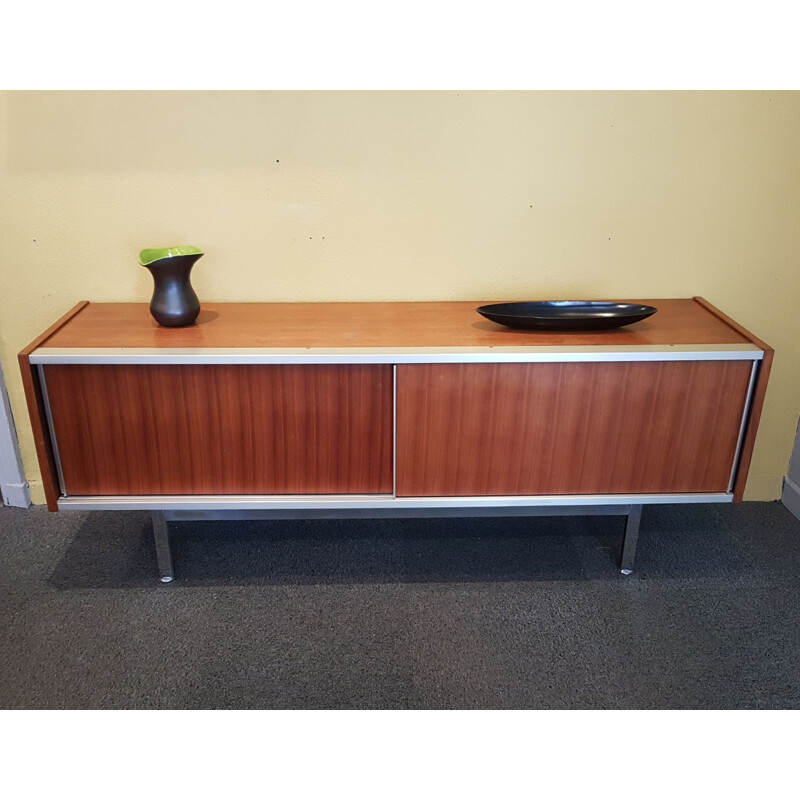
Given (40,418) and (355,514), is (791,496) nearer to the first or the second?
(355,514)

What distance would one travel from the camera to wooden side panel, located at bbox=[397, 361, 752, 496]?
67.1 inches

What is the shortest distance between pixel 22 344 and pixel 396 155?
1.24 m

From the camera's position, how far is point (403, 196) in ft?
6.54

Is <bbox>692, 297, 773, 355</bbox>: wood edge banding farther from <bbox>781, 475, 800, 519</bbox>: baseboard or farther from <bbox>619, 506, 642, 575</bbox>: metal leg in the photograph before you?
<bbox>781, 475, 800, 519</bbox>: baseboard

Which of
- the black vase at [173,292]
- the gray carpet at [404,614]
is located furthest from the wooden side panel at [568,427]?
the black vase at [173,292]

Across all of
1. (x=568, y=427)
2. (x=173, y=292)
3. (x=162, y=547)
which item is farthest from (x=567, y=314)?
(x=162, y=547)

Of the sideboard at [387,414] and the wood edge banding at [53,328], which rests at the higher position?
the wood edge banding at [53,328]

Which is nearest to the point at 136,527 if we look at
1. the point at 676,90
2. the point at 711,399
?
the point at 711,399

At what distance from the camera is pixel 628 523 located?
1982 mm

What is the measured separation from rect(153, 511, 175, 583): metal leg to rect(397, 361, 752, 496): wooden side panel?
647 millimetres

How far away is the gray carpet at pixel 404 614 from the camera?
5.36 ft

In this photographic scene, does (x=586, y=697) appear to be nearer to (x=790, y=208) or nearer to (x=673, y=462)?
(x=673, y=462)

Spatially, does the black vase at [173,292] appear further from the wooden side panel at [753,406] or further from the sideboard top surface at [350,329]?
the wooden side panel at [753,406]

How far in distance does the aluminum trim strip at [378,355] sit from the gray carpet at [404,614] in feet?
2.22
